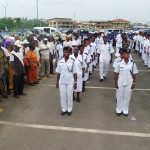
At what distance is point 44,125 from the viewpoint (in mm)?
8625

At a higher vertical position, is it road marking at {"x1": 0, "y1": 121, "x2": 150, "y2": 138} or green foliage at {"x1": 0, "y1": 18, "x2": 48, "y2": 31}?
green foliage at {"x1": 0, "y1": 18, "x2": 48, "y2": 31}

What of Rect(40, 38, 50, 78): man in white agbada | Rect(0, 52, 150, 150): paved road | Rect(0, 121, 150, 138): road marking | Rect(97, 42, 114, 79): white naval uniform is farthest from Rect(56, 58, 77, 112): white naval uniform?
Rect(40, 38, 50, 78): man in white agbada

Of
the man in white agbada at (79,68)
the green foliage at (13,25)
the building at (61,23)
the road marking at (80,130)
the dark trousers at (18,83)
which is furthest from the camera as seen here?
the building at (61,23)

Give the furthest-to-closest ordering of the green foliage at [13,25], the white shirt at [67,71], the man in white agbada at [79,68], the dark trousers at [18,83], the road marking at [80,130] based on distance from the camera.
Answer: the green foliage at [13,25]
the dark trousers at [18,83]
the man in white agbada at [79,68]
the white shirt at [67,71]
the road marking at [80,130]

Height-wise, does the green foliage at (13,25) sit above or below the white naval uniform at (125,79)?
above

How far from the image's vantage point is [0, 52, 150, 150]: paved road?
744 cm

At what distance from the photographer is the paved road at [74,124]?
293 inches

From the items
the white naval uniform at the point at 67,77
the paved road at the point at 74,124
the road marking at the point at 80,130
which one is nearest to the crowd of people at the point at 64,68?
the white naval uniform at the point at 67,77

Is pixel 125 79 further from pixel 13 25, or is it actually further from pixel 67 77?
pixel 13 25

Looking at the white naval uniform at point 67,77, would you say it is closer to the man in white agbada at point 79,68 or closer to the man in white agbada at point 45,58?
the man in white agbada at point 79,68

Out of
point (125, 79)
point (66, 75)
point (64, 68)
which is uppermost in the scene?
point (64, 68)

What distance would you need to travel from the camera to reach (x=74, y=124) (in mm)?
8734

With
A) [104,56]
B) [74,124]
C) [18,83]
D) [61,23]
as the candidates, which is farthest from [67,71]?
[61,23]

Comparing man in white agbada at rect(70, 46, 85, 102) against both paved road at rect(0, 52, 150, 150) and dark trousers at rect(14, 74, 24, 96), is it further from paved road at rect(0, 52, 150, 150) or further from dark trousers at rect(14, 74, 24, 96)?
dark trousers at rect(14, 74, 24, 96)
